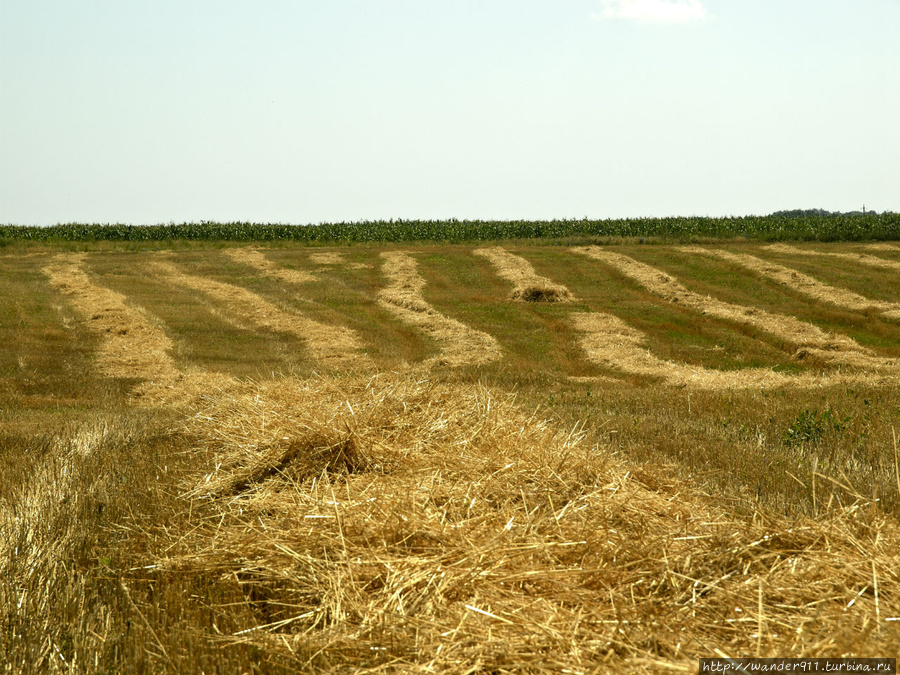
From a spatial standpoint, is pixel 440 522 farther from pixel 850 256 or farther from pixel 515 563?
pixel 850 256

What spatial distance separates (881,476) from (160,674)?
5682mm

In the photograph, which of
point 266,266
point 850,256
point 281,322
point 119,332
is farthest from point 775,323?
point 266,266

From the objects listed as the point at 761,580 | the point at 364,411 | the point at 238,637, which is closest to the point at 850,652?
the point at 761,580

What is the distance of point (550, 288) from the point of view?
72.5 feet

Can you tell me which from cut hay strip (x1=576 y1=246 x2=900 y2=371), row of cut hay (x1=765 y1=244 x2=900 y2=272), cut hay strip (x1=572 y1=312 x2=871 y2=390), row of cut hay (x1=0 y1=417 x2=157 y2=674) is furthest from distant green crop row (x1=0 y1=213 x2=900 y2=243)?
row of cut hay (x1=0 y1=417 x2=157 y2=674)

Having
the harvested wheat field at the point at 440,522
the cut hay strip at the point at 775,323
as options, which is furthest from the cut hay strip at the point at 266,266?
the harvested wheat field at the point at 440,522

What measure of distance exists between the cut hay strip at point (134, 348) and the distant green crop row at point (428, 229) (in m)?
23.1

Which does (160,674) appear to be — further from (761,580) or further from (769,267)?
(769,267)

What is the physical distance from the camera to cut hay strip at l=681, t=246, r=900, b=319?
20.7m

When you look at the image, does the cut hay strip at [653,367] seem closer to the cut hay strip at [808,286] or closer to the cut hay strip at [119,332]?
the cut hay strip at [808,286]

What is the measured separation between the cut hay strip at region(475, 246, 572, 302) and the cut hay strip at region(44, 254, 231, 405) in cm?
991

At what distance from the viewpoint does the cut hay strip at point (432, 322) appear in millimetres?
15617

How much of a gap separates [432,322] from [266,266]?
10581mm

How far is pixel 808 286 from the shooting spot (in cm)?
2339
